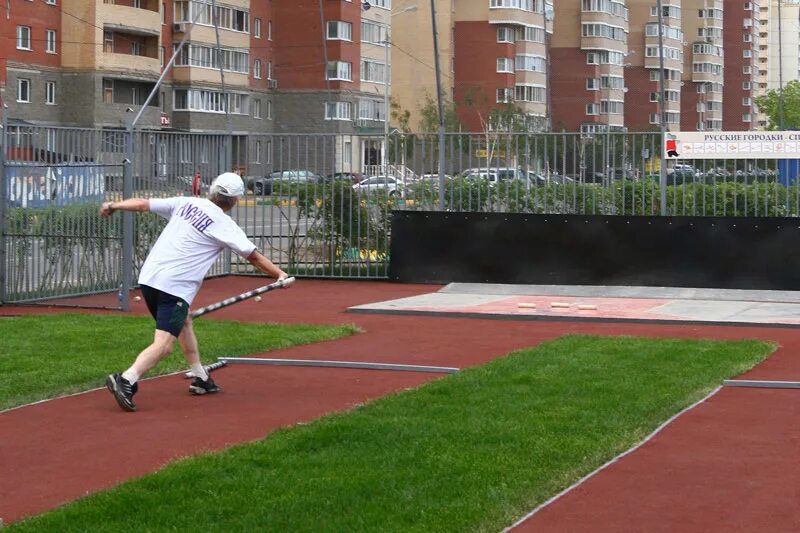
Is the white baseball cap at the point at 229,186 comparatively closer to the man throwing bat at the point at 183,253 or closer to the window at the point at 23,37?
the man throwing bat at the point at 183,253

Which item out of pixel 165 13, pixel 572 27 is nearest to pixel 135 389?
pixel 165 13

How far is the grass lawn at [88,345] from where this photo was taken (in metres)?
11.9

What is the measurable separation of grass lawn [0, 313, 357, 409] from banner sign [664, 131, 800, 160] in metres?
7.83

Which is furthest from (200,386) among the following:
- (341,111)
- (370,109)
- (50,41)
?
(370,109)

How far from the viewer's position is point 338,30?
229ft

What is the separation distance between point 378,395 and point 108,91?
5318cm

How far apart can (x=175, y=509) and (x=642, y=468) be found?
290 cm

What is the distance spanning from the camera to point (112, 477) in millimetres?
8312

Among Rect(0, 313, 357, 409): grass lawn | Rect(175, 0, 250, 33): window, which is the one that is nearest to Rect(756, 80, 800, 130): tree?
Rect(175, 0, 250, 33): window

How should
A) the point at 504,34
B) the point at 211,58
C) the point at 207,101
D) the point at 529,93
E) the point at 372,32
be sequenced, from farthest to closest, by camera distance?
the point at 504,34, the point at 529,93, the point at 372,32, the point at 207,101, the point at 211,58

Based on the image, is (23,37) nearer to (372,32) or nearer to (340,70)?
(340,70)

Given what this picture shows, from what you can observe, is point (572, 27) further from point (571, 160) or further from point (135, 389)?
point (135, 389)

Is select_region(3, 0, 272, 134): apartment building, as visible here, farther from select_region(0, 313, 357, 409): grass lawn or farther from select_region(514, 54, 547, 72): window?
select_region(0, 313, 357, 409): grass lawn

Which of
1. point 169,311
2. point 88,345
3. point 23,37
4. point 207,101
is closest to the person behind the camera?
point 169,311
